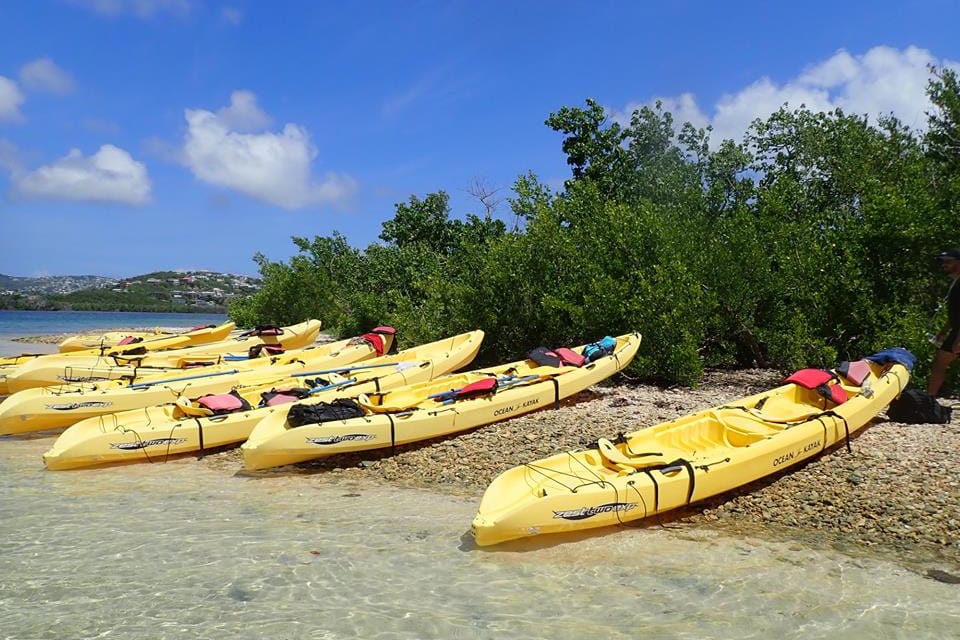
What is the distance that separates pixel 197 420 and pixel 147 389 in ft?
8.67

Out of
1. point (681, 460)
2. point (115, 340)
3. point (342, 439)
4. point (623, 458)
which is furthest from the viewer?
point (115, 340)

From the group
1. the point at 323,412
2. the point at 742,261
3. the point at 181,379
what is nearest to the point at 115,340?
the point at 181,379

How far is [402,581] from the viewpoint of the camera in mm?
4719

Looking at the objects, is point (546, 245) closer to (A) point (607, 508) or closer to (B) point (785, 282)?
(B) point (785, 282)

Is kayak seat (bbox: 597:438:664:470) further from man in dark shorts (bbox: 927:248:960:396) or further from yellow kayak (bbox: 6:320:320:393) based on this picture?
yellow kayak (bbox: 6:320:320:393)

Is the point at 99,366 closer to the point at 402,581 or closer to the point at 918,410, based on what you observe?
the point at 402,581

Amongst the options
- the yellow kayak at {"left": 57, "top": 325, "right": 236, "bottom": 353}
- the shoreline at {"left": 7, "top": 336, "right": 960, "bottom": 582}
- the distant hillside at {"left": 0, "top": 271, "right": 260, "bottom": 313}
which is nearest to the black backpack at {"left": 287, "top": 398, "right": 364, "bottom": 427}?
the shoreline at {"left": 7, "top": 336, "right": 960, "bottom": 582}

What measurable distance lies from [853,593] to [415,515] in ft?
11.9

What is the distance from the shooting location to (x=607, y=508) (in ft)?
17.9

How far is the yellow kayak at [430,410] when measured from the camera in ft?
24.3

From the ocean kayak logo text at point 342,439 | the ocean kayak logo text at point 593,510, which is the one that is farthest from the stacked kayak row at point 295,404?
the ocean kayak logo text at point 593,510

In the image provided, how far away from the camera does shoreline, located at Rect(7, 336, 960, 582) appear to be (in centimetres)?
553

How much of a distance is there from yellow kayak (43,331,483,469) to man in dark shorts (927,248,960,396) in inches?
287

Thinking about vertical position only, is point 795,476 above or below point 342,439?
below
